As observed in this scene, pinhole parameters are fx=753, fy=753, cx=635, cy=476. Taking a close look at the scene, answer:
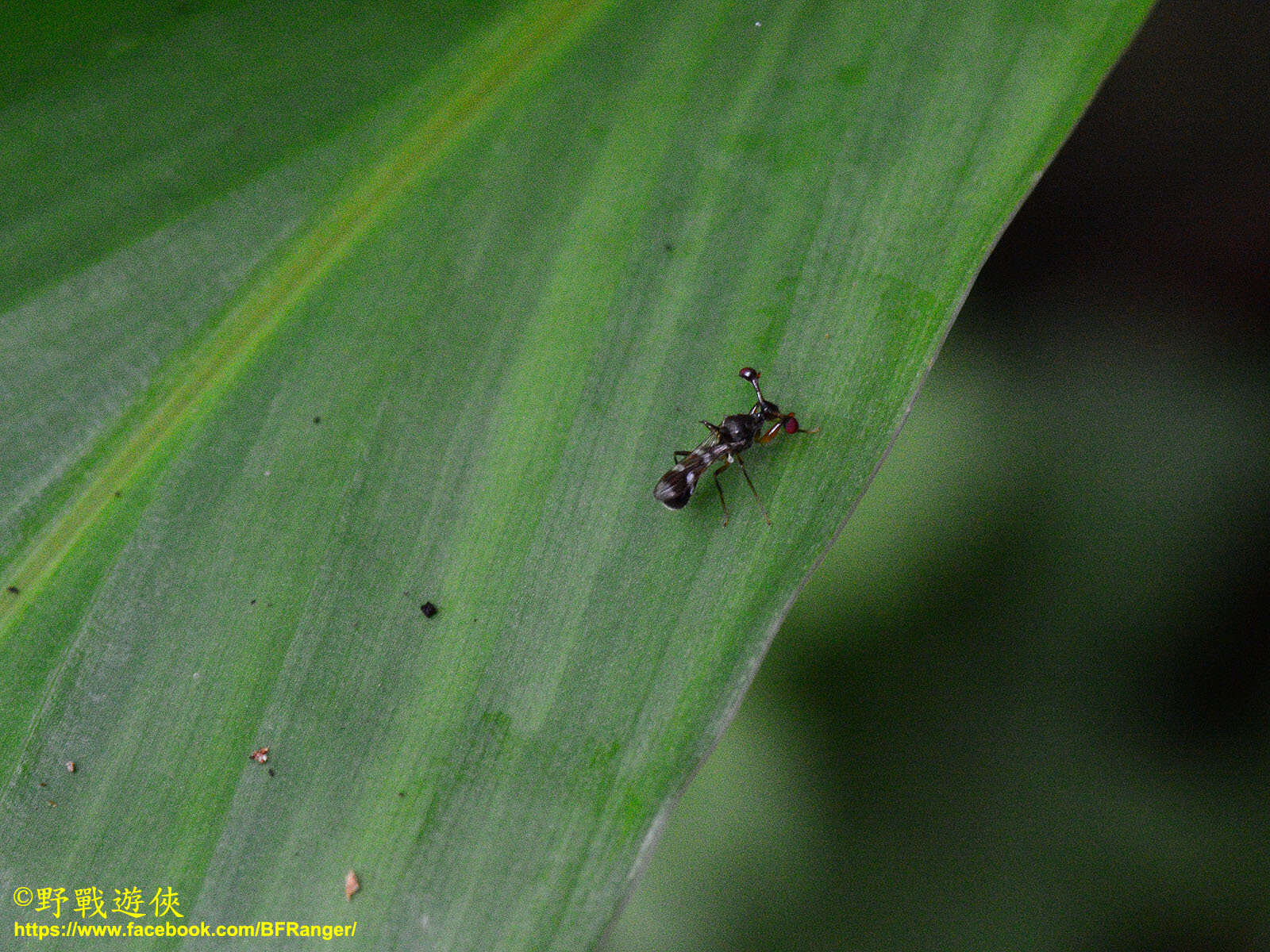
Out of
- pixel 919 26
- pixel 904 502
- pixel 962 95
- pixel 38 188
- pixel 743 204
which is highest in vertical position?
pixel 919 26

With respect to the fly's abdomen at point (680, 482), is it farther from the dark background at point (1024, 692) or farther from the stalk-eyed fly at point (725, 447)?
the dark background at point (1024, 692)

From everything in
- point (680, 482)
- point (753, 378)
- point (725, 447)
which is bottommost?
point (680, 482)

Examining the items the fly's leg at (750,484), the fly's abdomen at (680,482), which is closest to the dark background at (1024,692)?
the fly's leg at (750,484)

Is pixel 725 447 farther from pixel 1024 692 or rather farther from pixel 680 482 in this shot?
pixel 1024 692

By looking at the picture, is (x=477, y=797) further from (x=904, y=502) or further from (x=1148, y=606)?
(x=1148, y=606)

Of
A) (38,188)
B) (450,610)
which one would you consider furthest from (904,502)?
(38,188)

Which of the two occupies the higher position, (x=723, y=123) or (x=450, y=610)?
(x=723, y=123)

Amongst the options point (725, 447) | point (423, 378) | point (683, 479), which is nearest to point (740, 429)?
point (725, 447)
